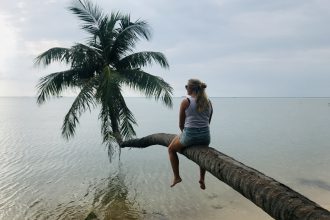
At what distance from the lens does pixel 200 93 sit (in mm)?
6406

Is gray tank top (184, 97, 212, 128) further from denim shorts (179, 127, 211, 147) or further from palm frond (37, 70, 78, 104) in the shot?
palm frond (37, 70, 78, 104)

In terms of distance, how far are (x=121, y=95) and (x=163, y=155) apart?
12.4 m

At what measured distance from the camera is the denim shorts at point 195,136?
657 centimetres

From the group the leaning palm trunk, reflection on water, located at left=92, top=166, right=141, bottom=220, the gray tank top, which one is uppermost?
the gray tank top

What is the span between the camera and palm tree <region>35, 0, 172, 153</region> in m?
14.3

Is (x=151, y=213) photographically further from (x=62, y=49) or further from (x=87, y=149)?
(x=87, y=149)

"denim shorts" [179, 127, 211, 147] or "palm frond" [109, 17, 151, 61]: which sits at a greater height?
"palm frond" [109, 17, 151, 61]

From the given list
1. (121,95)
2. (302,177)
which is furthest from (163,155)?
(121,95)

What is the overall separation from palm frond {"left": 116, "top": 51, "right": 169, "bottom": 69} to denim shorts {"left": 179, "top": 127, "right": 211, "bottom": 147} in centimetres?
978

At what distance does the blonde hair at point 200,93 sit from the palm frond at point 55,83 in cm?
1025

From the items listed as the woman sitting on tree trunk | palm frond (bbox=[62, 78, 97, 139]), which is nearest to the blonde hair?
the woman sitting on tree trunk

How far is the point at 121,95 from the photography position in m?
15.0

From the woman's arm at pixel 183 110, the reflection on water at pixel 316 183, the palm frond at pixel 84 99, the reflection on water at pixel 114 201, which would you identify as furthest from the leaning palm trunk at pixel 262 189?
the reflection on water at pixel 316 183

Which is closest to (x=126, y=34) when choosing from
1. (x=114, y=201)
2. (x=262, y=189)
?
(x=114, y=201)
